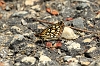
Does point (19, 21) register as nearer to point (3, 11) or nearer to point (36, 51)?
point (3, 11)

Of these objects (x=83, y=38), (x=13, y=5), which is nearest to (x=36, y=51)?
(x=83, y=38)

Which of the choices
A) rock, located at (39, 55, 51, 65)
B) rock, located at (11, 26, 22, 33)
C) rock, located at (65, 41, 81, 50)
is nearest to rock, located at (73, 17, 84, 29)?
rock, located at (65, 41, 81, 50)

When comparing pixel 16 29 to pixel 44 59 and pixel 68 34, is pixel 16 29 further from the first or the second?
pixel 44 59

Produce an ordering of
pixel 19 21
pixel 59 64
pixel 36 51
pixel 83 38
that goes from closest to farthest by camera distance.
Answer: pixel 59 64, pixel 36 51, pixel 83 38, pixel 19 21

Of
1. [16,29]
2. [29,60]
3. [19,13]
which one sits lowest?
[29,60]

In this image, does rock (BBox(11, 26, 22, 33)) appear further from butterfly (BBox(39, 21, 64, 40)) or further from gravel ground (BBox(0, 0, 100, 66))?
butterfly (BBox(39, 21, 64, 40))

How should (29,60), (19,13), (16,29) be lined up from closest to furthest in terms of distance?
1. (29,60)
2. (16,29)
3. (19,13)

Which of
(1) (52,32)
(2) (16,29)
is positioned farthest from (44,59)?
(2) (16,29)

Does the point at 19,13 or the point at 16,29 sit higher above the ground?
the point at 19,13
